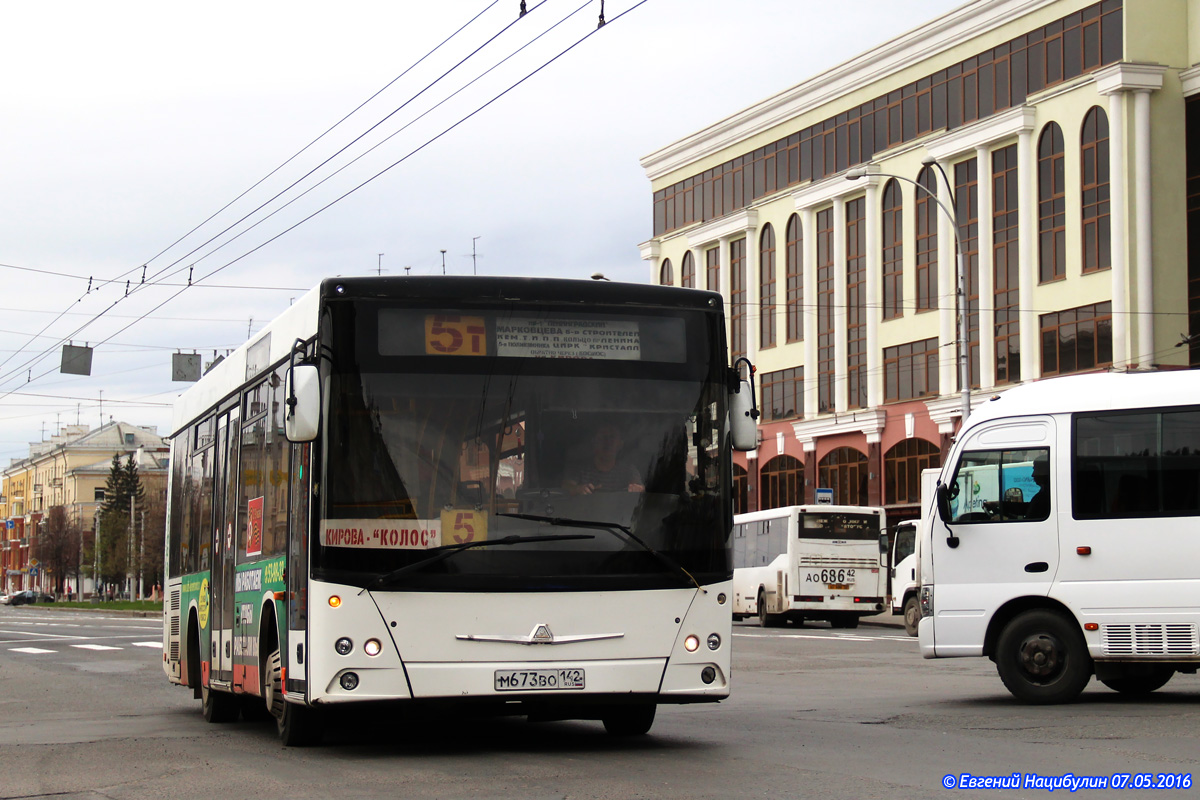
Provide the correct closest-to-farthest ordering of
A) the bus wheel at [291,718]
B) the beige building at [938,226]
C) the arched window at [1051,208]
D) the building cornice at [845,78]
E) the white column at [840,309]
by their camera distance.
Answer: the bus wheel at [291,718] < the beige building at [938,226] < the arched window at [1051,208] < the building cornice at [845,78] < the white column at [840,309]

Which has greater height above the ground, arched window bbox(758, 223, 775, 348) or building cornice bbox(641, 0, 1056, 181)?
building cornice bbox(641, 0, 1056, 181)

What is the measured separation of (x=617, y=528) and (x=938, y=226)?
45.2 m

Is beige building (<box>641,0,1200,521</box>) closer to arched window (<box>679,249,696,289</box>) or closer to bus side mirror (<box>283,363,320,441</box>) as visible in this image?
arched window (<box>679,249,696,289</box>)

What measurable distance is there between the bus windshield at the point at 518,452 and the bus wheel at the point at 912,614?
24246mm

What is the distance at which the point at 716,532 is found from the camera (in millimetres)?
10570

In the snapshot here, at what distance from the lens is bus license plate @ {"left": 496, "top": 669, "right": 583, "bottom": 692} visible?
10.1m

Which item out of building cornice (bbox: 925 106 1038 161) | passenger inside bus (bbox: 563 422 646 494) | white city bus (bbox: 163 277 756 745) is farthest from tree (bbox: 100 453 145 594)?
passenger inside bus (bbox: 563 422 646 494)

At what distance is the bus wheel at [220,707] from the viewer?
14633mm

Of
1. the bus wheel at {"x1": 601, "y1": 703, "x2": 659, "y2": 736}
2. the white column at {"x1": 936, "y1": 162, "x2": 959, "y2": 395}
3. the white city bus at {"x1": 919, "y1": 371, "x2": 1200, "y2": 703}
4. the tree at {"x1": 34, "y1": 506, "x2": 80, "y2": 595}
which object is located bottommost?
the tree at {"x1": 34, "y1": 506, "x2": 80, "y2": 595}

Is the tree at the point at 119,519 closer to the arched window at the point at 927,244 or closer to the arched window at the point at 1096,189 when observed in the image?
the arched window at the point at 927,244

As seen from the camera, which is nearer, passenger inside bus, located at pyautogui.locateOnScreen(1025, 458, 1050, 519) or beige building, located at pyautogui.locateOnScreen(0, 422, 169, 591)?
passenger inside bus, located at pyautogui.locateOnScreen(1025, 458, 1050, 519)

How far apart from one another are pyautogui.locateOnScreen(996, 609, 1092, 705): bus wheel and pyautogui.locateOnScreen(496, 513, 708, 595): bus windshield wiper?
528 centimetres

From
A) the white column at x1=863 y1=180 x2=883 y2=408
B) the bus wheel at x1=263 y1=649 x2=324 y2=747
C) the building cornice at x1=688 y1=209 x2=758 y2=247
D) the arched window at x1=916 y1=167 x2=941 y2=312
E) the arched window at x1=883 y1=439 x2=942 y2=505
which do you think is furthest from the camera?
the building cornice at x1=688 y1=209 x2=758 y2=247

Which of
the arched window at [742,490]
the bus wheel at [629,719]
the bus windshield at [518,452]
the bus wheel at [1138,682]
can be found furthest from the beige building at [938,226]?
the bus windshield at [518,452]
